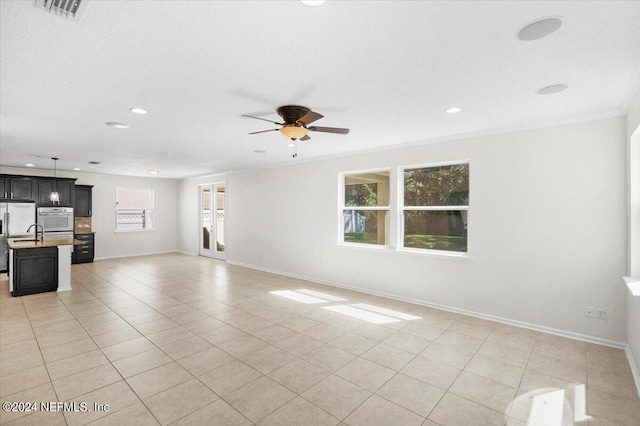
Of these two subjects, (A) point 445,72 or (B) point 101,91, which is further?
(B) point 101,91

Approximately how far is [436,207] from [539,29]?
307 centimetres

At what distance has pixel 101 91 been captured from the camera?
2.79m

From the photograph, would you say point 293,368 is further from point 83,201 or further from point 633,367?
point 83,201

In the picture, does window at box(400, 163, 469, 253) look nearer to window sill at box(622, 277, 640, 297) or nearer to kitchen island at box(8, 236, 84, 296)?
window sill at box(622, 277, 640, 297)

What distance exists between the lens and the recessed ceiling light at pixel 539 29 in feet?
5.76

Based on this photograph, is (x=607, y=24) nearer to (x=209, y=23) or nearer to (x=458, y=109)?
(x=458, y=109)

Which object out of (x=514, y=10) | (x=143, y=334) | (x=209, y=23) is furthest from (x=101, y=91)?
(x=514, y=10)

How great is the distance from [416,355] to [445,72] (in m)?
2.64

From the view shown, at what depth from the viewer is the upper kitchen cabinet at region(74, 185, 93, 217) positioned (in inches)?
324

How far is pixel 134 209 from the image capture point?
9.63m

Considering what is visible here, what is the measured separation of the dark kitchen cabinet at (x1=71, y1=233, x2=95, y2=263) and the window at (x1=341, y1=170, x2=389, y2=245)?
7134mm

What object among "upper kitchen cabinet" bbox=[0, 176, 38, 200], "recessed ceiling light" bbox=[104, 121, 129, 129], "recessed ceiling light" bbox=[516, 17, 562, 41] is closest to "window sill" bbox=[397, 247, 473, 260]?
"recessed ceiling light" bbox=[516, 17, 562, 41]

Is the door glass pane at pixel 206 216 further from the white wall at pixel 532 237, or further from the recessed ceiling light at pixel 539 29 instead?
the recessed ceiling light at pixel 539 29

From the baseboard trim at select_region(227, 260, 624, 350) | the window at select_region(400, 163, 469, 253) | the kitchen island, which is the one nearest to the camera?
the baseboard trim at select_region(227, 260, 624, 350)
